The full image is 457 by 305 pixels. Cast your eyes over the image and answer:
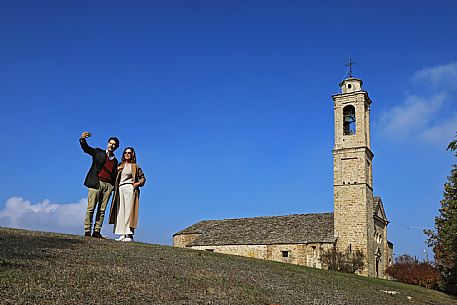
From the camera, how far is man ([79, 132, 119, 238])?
40.0ft

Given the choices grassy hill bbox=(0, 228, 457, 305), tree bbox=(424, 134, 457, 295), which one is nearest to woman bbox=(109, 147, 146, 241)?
grassy hill bbox=(0, 228, 457, 305)

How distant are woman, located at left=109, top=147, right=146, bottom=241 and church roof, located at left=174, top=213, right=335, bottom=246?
28.3 metres

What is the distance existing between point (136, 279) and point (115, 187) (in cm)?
491

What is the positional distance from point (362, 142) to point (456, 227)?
19.2 m

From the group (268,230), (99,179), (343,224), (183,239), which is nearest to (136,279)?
(99,179)

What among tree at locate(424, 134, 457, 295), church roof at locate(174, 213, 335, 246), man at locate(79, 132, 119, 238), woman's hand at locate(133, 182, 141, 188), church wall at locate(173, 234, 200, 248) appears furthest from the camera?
church wall at locate(173, 234, 200, 248)

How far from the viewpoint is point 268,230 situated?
43656 millimetres

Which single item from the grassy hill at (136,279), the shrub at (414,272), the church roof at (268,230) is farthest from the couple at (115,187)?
the church roof at (268,230)

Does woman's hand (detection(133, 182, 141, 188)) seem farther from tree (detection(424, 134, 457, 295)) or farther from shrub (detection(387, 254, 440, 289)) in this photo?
shrub (detection(387, 254, 440, 289))

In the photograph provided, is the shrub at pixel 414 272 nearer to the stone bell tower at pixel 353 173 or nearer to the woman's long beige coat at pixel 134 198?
the stone bell tower at pixel 353 173

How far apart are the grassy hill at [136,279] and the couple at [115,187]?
2.34 feet

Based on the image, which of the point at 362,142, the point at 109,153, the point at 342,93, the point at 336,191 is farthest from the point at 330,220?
the point at 109,153

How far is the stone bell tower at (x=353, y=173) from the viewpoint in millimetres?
38219

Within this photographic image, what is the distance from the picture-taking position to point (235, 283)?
9.59m
